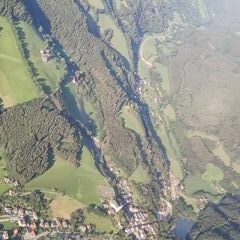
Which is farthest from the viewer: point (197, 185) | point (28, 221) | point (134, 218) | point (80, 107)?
point (197, 185)

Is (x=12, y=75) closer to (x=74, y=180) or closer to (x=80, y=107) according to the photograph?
(x=80, y=107)

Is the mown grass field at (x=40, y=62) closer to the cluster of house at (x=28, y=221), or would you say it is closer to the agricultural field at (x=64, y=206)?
the agricultural field at (x=64, y=206)

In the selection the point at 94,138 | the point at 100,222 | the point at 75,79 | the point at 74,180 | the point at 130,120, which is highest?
the point at 75,79

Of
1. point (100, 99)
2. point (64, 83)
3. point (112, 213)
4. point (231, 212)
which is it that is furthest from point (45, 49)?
point (231, 212)

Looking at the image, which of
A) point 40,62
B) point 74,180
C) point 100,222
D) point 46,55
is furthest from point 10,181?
point 46,55

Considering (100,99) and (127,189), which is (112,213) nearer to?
(127,189)

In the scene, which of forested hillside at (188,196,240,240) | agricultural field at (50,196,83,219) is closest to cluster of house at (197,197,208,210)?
forested hillside at (188,196,240,240)

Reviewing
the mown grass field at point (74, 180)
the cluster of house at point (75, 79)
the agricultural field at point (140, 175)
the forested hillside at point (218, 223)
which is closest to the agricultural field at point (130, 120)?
the agricultural field at point (140, 175)
